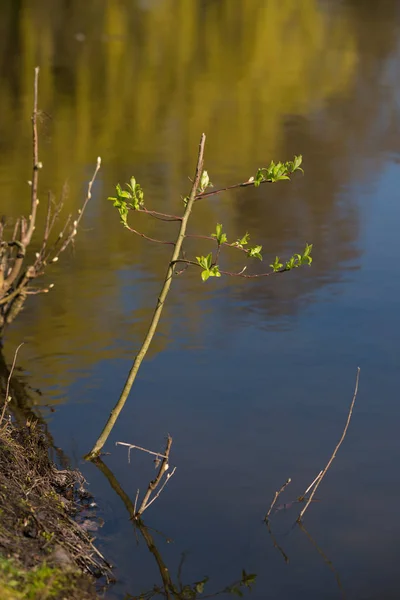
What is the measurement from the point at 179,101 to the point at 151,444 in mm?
13406

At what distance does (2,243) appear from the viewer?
22.0 ft

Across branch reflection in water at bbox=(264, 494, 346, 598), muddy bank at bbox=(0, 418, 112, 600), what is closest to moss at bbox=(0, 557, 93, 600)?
muddy bank at bbox=(0, 418, 112, 600)

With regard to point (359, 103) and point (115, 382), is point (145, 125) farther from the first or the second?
point (115, 382)

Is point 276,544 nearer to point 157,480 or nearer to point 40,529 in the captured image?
point 157,480

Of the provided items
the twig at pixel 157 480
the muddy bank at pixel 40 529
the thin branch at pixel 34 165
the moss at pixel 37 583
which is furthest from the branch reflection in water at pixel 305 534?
the thin branch at pixel 34 165

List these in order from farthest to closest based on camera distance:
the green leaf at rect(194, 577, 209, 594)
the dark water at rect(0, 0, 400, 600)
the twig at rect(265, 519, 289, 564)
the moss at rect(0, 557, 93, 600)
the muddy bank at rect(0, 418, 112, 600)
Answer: the dark water at rect(0, 0, 400, 600), the twig at rect(265, 519, 289, 564), the green leaf at rect(194, 577, 209, 594), the muddy bank at rect(0, 418, 112, 600), the moss at rect(0, 557, 93, 600)

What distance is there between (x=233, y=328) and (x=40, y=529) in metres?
4.55

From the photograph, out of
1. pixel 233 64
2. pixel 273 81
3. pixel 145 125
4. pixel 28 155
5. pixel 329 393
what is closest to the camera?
pixel 329 393

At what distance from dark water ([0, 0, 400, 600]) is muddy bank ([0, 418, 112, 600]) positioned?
0.95 ft

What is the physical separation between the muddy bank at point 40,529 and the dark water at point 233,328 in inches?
11.4

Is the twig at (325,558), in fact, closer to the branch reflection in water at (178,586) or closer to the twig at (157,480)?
the branch reflection in water at (178,586)

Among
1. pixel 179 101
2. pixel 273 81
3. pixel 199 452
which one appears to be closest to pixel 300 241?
pixel 199 452

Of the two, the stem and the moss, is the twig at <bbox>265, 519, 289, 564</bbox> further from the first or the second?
the moss

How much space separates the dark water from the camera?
5766mm
